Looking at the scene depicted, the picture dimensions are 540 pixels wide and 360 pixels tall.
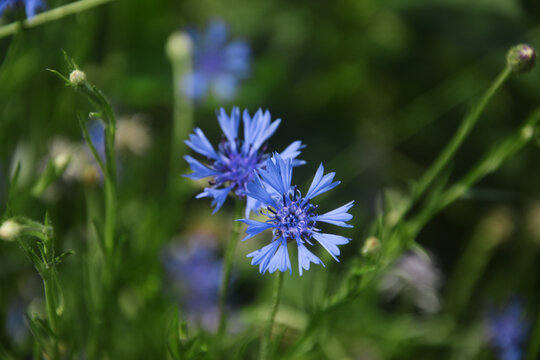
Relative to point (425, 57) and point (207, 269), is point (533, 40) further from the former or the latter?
point (207, 269)

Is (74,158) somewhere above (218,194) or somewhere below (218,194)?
above

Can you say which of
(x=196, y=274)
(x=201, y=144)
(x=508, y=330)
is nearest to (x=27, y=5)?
(x=201, y=144)

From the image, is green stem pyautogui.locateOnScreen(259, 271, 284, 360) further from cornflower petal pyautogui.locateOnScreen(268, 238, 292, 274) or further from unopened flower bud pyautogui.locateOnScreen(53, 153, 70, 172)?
unopened flower bud pyautogui.locateOnScreen(53, 153, 70, 172)

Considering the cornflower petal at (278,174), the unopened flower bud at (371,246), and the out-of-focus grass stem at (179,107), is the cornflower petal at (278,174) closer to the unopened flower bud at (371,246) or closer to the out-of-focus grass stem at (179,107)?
the unopened flower bud at (371,246)

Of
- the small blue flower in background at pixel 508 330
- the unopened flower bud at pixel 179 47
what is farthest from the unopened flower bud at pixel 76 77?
the small blue flower in background at pixel 508 330

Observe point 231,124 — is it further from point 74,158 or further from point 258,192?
point 74,158

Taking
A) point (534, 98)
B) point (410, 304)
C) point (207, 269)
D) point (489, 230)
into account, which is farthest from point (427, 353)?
point (534, 98)
